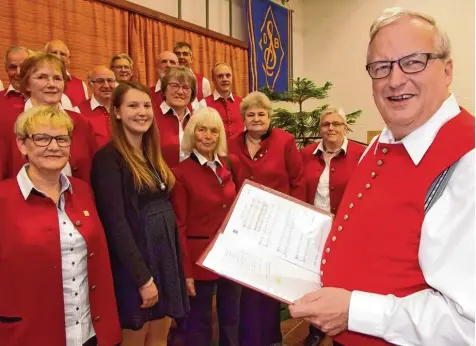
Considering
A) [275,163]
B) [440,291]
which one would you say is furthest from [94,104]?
[440,291]

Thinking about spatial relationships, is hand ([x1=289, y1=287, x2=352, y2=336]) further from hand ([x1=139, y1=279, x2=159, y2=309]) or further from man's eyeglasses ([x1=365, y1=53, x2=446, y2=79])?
hand ([x1=139, y1=279, x2=159, y2=309])

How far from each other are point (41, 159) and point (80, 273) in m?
0.48

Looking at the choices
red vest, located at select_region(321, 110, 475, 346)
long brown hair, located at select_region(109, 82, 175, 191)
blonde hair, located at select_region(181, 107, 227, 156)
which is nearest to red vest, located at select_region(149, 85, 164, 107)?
blonde hair, located at select_region(181, 107, 227, 156)

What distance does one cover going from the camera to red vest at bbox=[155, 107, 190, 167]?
3008mm

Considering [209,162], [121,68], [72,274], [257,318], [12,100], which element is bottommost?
[257,318]

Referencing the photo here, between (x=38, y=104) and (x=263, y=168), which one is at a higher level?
(x=38, y=104)

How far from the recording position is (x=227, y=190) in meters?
2.66

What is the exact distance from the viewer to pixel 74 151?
230 cm

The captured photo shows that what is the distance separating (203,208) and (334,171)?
123cm

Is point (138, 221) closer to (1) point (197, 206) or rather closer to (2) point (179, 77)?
(1) point (197, 206)

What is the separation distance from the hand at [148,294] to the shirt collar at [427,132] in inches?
56.7

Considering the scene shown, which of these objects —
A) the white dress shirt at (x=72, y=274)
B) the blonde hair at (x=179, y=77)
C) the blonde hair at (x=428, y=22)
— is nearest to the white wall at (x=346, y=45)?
the blonde hair at (x=179, y=77)

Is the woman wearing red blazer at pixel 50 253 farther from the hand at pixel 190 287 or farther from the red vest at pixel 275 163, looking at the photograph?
the red vest at pixel 275 163

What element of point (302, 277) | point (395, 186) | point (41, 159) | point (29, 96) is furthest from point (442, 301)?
point (29, 96)
